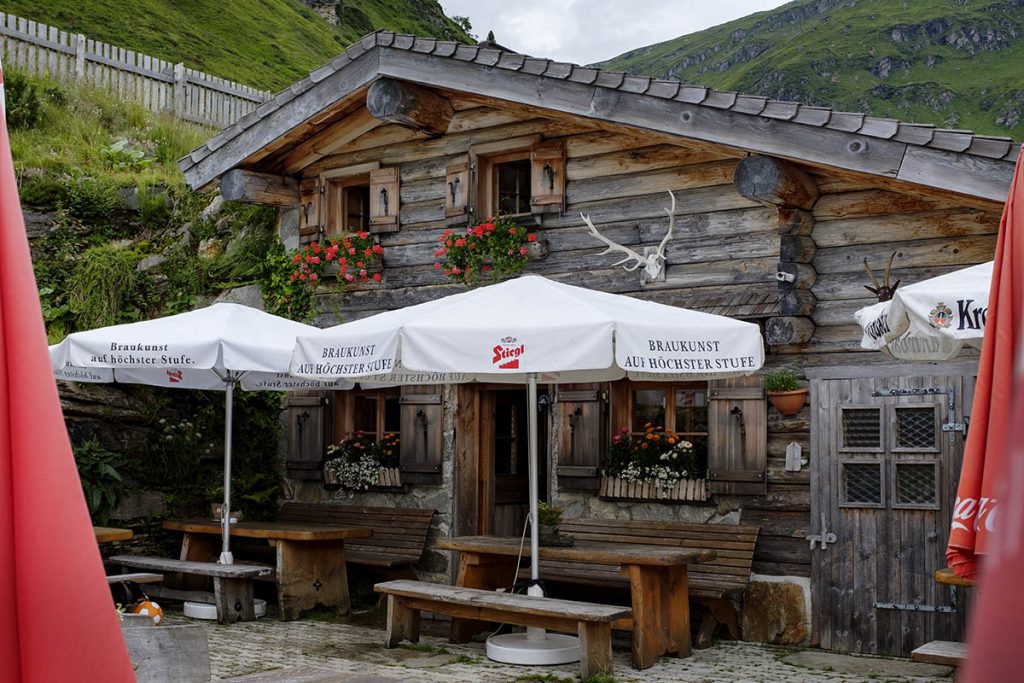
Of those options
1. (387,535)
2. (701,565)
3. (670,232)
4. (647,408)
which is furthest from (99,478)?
(670,232)

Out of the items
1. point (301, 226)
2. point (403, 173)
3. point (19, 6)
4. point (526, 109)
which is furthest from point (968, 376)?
point (19, 6)

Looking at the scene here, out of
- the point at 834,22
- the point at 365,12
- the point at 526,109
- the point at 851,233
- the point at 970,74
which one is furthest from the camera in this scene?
the point at 834,22

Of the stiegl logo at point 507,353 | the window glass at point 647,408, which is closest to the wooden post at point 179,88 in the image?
the window glass at point 647,408

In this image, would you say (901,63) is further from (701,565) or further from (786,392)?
(701,565)

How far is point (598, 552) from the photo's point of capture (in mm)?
7500

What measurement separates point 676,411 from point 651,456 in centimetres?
43

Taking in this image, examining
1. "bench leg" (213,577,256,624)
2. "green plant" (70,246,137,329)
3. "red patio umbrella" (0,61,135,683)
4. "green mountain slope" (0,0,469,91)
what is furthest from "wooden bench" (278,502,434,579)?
"green mountain slope" (0,0,469,91)

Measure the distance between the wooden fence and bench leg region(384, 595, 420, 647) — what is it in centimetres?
1089

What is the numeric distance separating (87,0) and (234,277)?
2358cm

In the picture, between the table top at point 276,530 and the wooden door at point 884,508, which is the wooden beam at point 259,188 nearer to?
the table top at point 276,530

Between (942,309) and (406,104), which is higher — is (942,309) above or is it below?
below

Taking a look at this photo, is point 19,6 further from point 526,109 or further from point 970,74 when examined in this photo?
point 970,74

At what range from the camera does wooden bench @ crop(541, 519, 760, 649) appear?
812 centimetres

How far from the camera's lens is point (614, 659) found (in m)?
7.85
